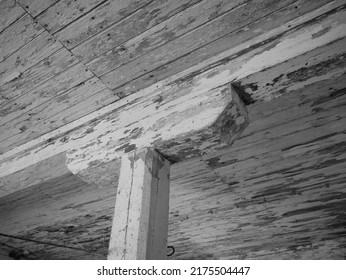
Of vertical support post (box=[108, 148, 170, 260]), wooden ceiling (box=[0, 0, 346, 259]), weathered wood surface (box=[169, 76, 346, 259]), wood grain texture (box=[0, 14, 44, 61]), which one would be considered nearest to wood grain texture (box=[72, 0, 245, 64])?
wooden ceiling (box=[0, 0, 346, 259])

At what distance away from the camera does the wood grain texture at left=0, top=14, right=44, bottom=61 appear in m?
1.60

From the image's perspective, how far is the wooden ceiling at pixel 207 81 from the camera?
4.75 feet

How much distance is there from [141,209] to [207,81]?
2.52 ft

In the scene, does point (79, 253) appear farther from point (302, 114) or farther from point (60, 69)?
point (302, 114)

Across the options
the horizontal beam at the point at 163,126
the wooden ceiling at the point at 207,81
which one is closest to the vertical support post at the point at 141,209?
the horizontal beam at the point at 163,126

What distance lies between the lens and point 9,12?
5.13 feet

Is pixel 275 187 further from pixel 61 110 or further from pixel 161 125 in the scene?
pixel 61 110

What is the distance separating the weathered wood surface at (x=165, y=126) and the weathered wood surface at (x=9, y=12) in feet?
2.42

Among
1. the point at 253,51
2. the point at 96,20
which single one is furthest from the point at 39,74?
the point at 253,51

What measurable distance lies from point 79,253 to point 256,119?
3946 millimetres

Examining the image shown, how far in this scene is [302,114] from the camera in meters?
2.01

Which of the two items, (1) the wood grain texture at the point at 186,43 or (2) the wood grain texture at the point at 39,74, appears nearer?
(1) the wood grain texture at the point at 186,43

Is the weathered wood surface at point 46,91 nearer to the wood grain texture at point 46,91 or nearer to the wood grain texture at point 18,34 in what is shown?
the wood grain texture at point 46,91

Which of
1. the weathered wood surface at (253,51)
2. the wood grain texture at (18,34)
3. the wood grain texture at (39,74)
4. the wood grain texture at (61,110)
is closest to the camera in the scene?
the weathered wood surface at (253,51)
